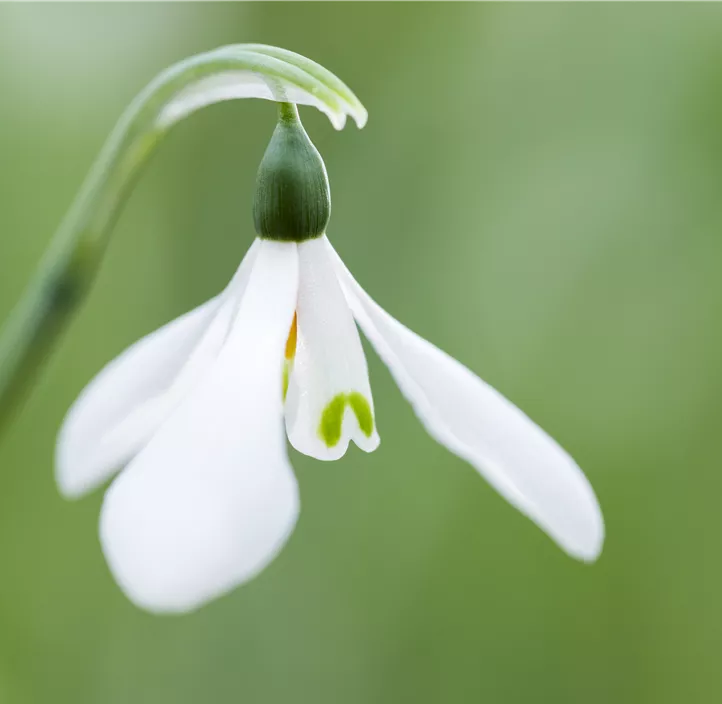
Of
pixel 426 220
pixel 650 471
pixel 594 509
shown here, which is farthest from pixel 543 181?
pixel 594 509

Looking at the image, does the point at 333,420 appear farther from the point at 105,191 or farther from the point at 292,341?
the point at 105,191

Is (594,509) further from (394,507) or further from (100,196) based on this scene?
(394,507)

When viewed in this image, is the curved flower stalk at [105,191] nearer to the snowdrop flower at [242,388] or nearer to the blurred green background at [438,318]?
the snowdrop flower at [242,388]

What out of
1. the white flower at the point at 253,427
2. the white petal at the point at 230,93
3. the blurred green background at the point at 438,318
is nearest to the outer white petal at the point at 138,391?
the white flower at the point at 253,427

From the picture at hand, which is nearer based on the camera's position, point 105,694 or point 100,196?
point 100,196

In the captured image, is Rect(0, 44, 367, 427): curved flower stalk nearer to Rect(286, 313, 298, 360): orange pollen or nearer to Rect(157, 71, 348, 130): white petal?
Rect(157, 71, 348, 130): white petal

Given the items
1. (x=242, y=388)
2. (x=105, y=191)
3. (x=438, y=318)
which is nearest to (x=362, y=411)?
(x=242, y=388)
